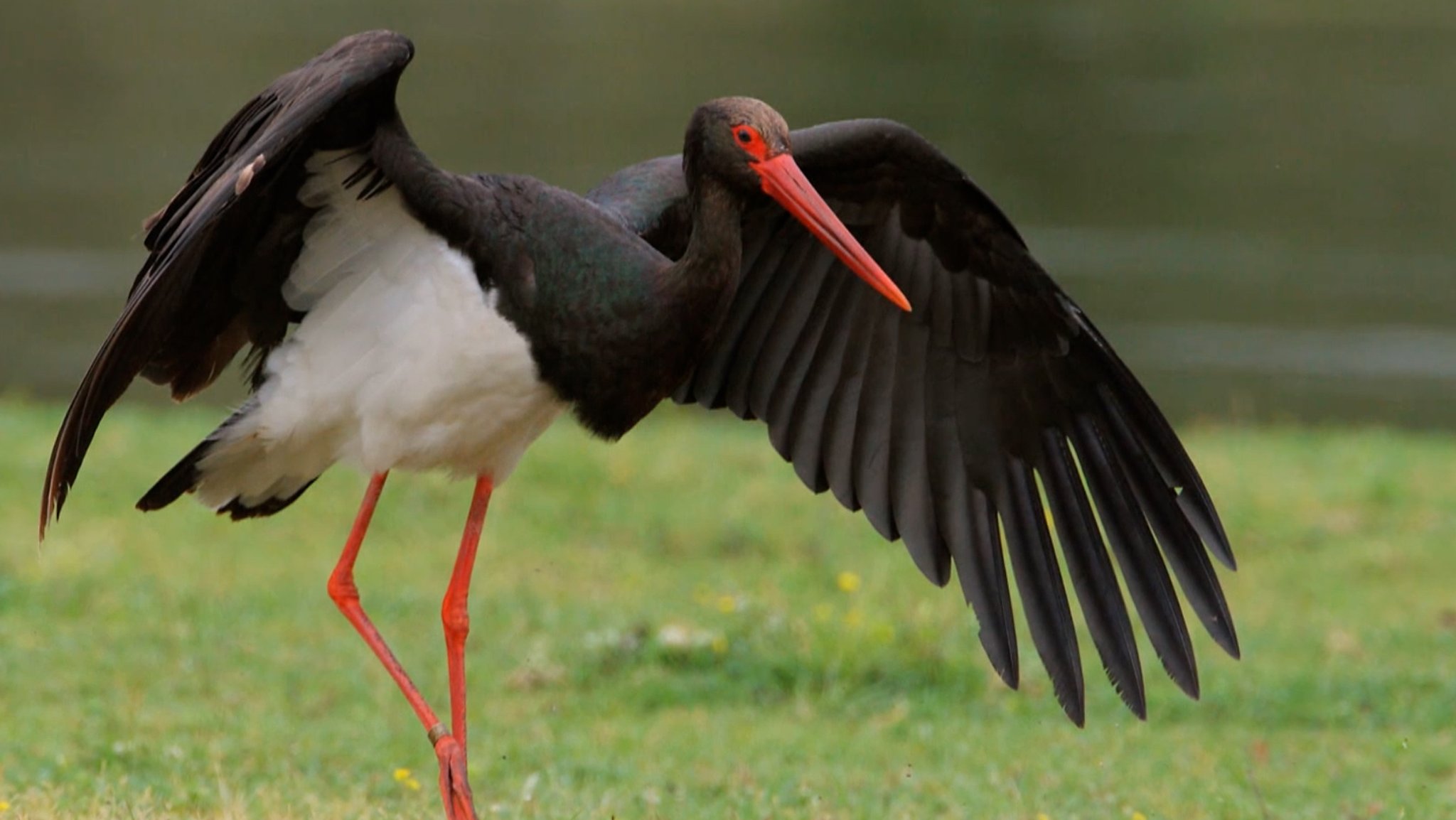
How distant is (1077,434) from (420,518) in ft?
14.6

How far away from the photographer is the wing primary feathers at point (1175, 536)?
537 cm

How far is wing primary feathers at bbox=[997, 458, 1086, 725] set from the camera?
17.8ft

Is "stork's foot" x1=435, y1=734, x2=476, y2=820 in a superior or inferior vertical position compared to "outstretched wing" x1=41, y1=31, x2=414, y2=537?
inferior

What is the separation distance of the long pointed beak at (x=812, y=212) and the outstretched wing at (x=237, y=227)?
2.79 ft

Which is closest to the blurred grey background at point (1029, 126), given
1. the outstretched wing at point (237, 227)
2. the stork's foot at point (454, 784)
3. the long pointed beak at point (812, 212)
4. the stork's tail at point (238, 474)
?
the stork's tail at point (238, 474)

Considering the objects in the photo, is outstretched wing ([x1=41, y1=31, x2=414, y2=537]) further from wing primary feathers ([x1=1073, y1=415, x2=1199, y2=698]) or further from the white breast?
wing primary feathers ([x1=1073, y1=415, x2=1199, y2=698])

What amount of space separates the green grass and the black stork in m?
0.67

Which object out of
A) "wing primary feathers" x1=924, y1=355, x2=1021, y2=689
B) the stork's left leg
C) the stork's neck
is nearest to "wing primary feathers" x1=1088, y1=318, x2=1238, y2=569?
"wing primary feathers" x1=924, y1=355, x2=1021, y2=689

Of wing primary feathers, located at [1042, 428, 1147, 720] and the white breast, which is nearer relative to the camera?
the white breast

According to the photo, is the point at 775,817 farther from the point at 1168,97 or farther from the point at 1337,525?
the point at 1168,97

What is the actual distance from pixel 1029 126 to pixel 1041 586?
18.5 m

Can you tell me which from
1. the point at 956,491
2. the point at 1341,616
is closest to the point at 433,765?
the point at 956,491

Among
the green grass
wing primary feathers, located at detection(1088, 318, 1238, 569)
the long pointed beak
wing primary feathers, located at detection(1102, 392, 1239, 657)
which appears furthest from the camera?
the green grass

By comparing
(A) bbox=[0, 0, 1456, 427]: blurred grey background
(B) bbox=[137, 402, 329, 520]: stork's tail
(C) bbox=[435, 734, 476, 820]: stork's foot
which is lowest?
(A) bbox=[0, 0, 1456, 427]: blurred grey background
